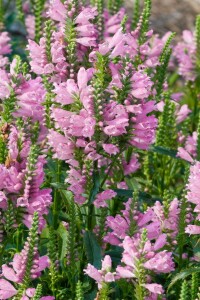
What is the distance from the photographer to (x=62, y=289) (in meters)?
4.04

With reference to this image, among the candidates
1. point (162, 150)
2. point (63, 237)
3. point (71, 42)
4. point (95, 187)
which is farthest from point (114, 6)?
point (95, 187)

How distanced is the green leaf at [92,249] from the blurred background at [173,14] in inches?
261

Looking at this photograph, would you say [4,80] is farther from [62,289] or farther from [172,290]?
[172,290]

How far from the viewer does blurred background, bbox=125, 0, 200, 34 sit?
10484 millimetres

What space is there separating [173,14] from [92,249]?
7324 mm

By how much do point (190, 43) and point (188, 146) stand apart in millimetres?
1952

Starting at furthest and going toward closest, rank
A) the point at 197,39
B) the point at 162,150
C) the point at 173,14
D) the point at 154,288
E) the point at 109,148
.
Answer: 1. the point at 173,14
2. the point at 197,39
3. the point at 162,150
4. the point at 109,148
5. the point at 154,288

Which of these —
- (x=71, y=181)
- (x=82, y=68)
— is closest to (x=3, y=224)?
(x=71, y=181)

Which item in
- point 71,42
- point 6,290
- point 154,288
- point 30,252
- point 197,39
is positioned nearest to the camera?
point 30,252

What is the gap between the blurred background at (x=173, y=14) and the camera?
10.5m

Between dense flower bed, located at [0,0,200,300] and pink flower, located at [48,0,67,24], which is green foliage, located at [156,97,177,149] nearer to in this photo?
dense flower bed, located at [0,0,200,300]

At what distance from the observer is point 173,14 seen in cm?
1082

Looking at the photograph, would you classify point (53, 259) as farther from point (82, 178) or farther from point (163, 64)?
point (163, 64)

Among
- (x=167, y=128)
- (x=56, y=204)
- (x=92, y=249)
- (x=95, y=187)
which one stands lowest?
(x=92, y=249)
